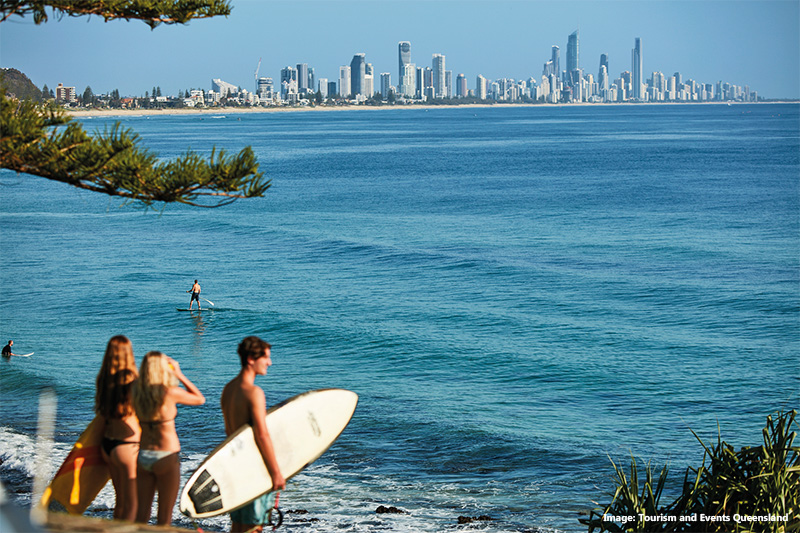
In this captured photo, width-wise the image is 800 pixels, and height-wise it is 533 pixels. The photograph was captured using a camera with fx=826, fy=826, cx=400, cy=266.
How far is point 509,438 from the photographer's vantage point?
728 inches

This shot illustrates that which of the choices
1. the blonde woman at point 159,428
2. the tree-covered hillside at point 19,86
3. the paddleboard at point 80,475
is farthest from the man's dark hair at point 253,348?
the tree-covered hillside at point 19,86

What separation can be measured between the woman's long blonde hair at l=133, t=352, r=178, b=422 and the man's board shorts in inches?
41.0

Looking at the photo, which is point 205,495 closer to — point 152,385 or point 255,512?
point 255,512

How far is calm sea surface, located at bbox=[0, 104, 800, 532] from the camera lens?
16203mm

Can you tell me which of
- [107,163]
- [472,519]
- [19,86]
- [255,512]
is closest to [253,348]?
[255,512]

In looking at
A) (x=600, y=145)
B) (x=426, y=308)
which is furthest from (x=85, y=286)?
(x=600, y=145)

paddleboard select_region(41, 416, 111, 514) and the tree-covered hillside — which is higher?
the tree-covered hillside

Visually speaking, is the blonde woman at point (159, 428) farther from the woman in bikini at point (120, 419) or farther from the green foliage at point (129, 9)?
the green foliage at point (129, 9)

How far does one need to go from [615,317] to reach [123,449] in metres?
27.2

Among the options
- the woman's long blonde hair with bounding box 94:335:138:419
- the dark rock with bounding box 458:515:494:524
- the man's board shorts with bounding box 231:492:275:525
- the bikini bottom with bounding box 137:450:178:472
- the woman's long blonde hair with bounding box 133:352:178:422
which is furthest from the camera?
the dark rock with bounding box 458:515:494:524

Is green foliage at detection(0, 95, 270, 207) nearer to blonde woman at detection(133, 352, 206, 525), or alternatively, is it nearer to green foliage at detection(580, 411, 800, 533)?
blonde woman at detection(133, 352, 206, 525)

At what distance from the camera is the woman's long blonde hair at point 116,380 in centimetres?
594

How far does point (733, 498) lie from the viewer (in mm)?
8156

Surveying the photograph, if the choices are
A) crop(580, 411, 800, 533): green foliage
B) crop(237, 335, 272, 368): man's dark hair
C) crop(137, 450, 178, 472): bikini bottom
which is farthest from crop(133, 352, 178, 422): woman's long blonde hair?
crop(580, 411, 800, 533): green foliage
